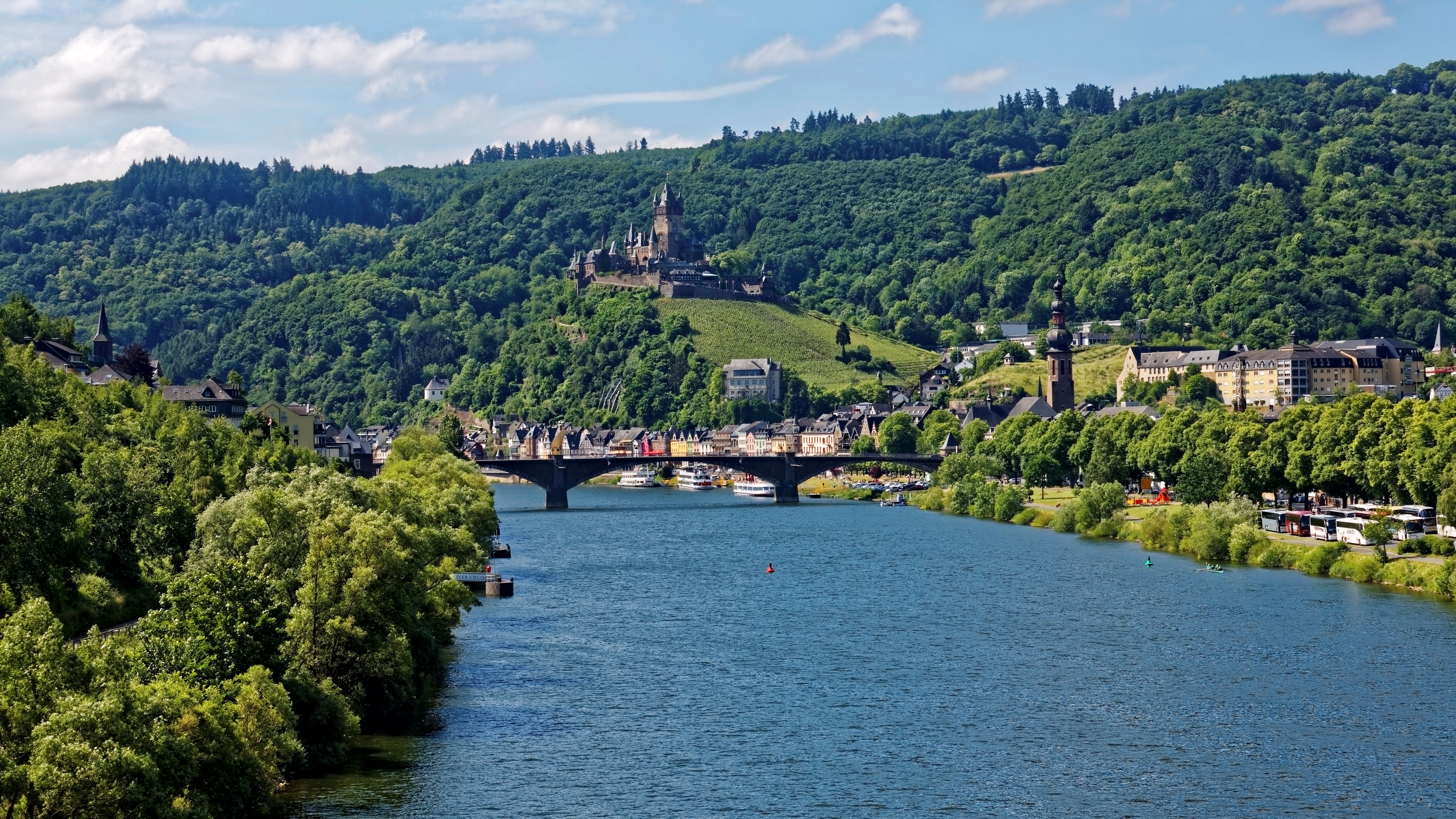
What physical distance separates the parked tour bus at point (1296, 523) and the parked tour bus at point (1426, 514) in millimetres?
4459

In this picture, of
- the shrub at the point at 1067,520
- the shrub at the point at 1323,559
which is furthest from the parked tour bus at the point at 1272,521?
the shrub at the point at 1067,520

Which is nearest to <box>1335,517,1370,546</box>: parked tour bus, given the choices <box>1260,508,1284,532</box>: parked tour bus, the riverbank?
the riverbank

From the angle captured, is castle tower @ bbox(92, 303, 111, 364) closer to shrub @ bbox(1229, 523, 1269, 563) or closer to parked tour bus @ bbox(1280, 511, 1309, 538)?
shrub @ bbox(1229, 523, 1269, 563)

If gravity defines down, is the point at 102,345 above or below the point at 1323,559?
above

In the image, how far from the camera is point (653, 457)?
135750 mm

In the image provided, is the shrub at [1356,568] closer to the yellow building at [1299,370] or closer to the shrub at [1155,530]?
the shrub at [1155,530]

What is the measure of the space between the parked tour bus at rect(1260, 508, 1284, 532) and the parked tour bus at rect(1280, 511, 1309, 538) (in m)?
0.02

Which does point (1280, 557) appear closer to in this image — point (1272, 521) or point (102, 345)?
point (1272, 521)

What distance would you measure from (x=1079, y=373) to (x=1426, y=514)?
115 metres

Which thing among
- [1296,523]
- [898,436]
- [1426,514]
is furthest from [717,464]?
[1426,514]

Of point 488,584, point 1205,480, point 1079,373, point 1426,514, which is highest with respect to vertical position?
point 1079,373

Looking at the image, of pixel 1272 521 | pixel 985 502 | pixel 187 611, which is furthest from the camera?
pixel 985 502

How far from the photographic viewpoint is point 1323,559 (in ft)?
233

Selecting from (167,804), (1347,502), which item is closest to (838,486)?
(1347,502)
